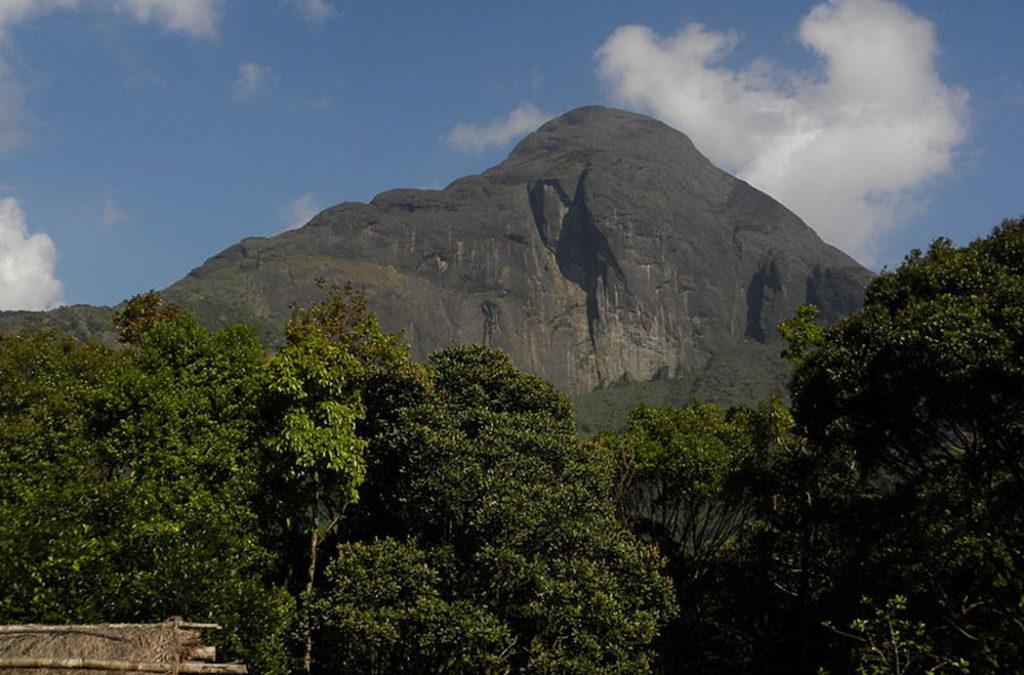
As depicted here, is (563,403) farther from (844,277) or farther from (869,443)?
(844,277)

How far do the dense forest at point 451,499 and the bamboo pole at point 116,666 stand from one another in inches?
148

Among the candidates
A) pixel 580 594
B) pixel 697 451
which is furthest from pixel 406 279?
pixel 580 594

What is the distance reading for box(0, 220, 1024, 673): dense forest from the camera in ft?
47.2

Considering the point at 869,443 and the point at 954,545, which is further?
the point at 869,443

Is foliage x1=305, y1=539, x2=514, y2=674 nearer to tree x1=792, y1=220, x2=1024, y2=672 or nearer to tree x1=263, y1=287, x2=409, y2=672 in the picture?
tree x1=263, y1=287, x2=409, y2=672

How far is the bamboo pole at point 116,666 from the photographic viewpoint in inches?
350

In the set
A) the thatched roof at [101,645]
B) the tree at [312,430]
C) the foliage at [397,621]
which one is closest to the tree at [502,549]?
the foliage at [397,621]

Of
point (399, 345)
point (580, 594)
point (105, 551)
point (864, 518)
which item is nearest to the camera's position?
point (105, 551)

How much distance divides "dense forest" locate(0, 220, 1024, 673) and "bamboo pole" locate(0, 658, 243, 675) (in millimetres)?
3760

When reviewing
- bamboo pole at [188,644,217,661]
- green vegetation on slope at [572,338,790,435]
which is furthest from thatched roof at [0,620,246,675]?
green vegetation on slope at [572,338,790,435]

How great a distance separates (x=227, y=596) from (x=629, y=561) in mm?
9003

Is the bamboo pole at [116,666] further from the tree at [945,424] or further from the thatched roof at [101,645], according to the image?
the tree at [945,424]

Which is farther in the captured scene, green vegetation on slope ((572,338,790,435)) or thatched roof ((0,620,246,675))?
green vegetation on slope ((572,338,790,435))

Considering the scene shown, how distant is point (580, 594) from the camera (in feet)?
53.4
